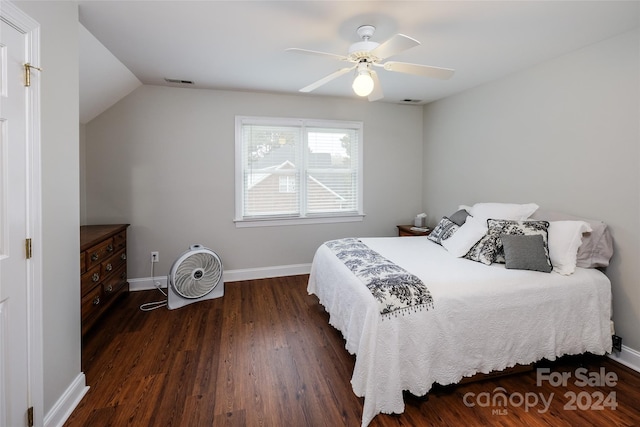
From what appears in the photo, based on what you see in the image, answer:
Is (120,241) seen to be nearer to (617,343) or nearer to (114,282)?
(114,282)

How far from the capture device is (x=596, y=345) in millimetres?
2166

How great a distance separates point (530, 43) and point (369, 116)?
2201 millimetres

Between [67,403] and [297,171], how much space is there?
3.18 metres

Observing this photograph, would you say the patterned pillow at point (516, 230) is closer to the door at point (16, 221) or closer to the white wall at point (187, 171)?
the white wall at point (187, 171)

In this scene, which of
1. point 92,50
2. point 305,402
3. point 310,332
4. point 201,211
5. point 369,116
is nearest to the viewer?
point 305,402

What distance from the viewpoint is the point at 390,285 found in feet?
6.31

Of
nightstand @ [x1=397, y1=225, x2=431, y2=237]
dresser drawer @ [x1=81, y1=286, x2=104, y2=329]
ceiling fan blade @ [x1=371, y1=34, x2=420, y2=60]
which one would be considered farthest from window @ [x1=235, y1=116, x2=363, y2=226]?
ceiling fan blade @ [x1=371, y1=34, x2=420, y2=60]

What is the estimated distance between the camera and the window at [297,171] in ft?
13.0

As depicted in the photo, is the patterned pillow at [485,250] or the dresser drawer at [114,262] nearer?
the patterned pillow at [485,250]

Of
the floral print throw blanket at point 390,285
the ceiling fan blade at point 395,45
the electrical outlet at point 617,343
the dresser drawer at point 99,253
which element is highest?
the ceiling fan blade at point 395,45

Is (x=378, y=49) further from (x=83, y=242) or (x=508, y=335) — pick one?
(x=83, y=242)

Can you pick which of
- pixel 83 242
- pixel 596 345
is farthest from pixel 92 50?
pixel 596 345

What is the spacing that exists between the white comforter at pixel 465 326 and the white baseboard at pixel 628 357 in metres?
0.25

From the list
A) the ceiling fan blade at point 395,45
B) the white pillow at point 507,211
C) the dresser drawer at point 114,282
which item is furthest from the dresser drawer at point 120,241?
the white pillow at point 507,211
